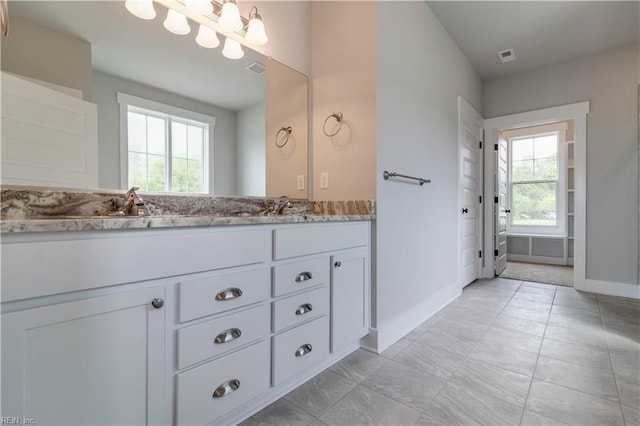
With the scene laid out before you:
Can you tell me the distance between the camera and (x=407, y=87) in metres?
2.17

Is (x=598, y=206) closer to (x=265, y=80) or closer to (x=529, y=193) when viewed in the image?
(x=529, y=193)

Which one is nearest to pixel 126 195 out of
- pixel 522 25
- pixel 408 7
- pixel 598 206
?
pixel 408 7

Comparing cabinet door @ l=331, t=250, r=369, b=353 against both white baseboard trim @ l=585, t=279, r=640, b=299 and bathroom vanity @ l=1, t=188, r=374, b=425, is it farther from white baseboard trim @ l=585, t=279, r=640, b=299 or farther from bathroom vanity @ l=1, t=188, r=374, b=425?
white baseboard trim @ l=585, t=279, r=640, b=299

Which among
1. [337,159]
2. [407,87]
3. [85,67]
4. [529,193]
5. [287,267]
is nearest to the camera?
[85,67]

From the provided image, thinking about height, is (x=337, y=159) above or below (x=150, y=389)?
above

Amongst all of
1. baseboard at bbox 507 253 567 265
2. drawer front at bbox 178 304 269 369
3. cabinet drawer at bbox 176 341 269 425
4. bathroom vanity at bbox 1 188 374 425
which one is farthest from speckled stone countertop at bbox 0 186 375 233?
Result: baseboard at bbox 507 253 567 265

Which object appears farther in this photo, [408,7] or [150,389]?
[408,7]

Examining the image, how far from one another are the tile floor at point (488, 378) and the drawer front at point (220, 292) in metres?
0.56

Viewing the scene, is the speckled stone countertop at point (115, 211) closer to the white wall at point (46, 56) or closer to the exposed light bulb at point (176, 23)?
the white wall at point (46, 56)

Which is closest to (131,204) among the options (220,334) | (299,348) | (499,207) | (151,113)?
(151,113)

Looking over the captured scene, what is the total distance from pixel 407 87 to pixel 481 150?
222cm

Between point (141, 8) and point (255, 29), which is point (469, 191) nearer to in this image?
point (255, 29)

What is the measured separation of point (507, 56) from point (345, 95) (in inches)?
100

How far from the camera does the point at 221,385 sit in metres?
1.08
